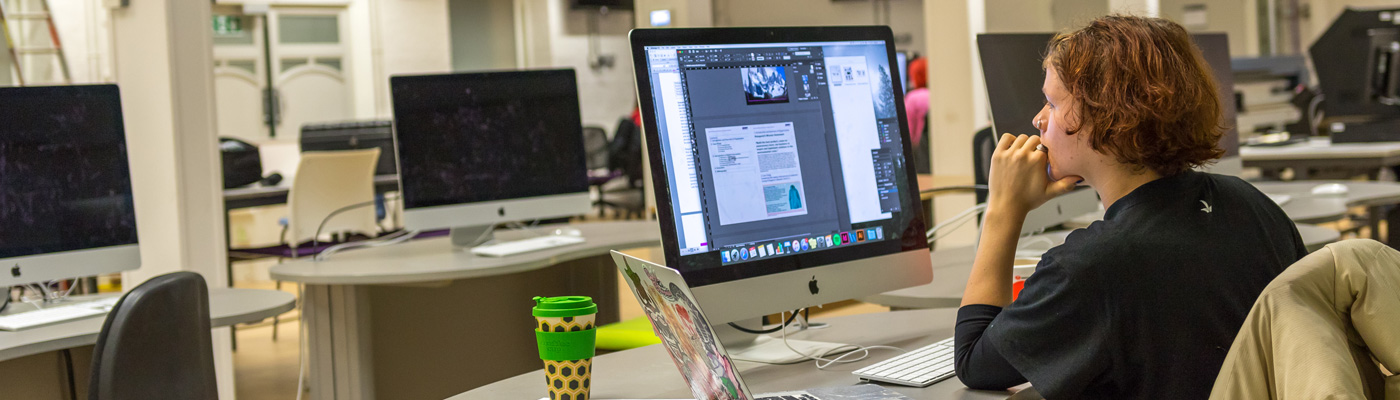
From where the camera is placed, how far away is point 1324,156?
4488 millimetres

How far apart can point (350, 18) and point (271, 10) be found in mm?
715

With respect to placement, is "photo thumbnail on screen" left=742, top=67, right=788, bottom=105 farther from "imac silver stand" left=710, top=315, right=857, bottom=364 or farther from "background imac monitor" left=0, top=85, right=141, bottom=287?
"background imac monitor" left=0, top=85, right=141, bottom=287

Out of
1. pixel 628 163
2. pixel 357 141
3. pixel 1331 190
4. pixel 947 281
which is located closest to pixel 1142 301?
pixel 947 281

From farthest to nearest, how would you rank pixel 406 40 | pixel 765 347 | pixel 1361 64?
1. pixel 406 40
2. pixel 1361 64
3. pixel 765 347

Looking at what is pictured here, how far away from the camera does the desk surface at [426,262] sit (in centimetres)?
245

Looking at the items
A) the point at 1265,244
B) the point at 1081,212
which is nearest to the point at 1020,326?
the point at 1265,244

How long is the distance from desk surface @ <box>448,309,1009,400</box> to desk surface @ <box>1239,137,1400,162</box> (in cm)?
334

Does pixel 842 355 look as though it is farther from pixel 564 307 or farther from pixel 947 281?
pixel 947 281

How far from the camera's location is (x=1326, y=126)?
555 centimetres

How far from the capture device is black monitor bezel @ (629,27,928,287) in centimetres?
133

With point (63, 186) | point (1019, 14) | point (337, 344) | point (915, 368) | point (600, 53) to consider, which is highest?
point (600, 53)

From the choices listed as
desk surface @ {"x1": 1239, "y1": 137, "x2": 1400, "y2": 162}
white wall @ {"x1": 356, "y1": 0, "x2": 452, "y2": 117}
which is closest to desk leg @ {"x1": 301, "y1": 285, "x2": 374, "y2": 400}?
desk surface @ {"x1": 1239, "y1": 137, "x2": 1400, "y2": 162}

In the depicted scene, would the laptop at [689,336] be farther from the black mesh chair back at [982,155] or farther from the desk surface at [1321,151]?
the desk surface at [1321,151]

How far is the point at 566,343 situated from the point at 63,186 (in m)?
1.46
